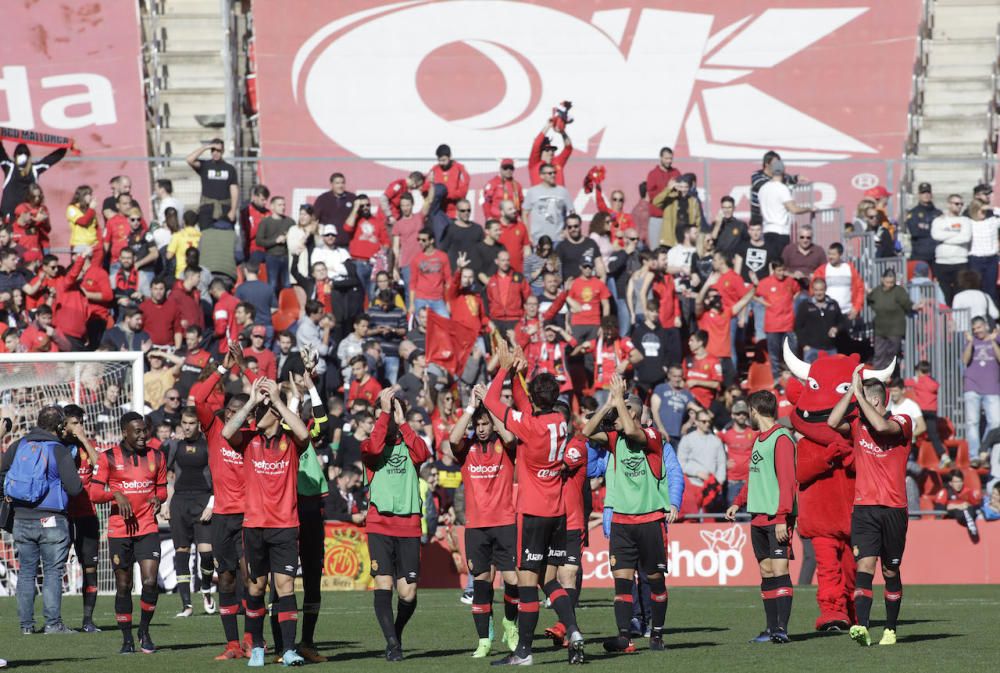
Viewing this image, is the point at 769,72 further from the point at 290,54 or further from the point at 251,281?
the point at 251,281

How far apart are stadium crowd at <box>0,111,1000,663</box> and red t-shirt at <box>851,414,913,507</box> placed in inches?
293

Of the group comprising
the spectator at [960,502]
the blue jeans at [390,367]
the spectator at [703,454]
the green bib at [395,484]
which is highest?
the green bib at [395,484]

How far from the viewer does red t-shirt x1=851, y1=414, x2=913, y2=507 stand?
14086mm

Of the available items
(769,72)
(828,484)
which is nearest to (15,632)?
(828,484)

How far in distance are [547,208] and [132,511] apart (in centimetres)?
1209

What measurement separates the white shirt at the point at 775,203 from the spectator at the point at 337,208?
6.45 meters

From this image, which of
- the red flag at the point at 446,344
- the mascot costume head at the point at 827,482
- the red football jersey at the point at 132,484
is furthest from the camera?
the red flag at the point at 446,344

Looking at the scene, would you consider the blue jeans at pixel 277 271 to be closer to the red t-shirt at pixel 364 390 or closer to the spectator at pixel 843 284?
the red t-shirt at pixel 364 390

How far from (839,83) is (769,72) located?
1.35 metres

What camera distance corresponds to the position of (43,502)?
16.4 meters

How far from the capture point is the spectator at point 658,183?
2683 cm

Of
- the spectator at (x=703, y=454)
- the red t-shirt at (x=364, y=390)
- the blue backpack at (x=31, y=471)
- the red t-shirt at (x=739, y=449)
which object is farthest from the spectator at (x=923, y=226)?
the blue backpack at (x=31, y=471)

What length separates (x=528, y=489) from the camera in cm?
1333

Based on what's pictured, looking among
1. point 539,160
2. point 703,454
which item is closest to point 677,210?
point 539,160
